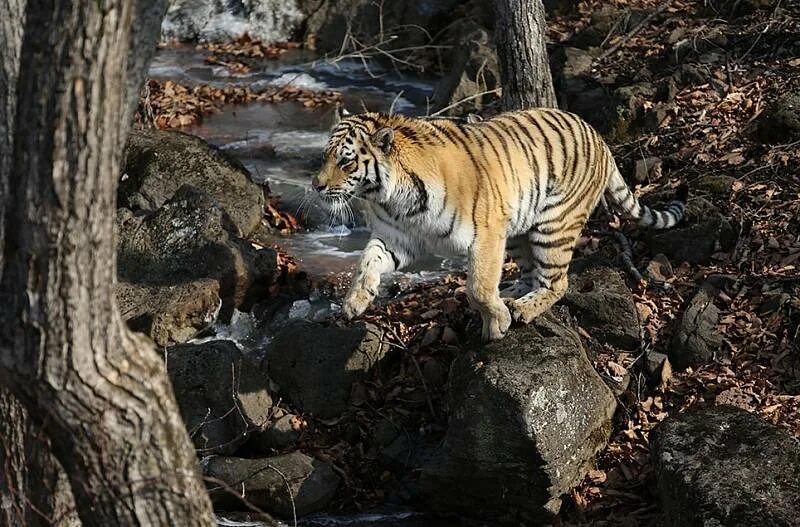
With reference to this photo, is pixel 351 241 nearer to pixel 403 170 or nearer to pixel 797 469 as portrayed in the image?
pixel 403 170

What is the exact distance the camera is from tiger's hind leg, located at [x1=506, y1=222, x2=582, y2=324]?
682cm

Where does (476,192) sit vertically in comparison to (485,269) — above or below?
above

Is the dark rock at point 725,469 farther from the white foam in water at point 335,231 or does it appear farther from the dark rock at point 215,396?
the white foam in water at point 335,231

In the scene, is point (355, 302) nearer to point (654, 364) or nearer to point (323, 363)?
point (323, 363)

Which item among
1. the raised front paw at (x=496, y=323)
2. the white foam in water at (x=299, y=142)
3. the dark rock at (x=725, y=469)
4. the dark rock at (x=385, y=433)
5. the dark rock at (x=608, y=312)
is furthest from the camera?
the white foam in water at (x=299, y=142)

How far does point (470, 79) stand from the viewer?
449 inches

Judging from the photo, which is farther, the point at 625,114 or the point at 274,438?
the point at 625,114

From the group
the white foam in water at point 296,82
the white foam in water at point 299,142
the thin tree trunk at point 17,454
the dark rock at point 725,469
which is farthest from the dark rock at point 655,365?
the white foam in water at point 296,82

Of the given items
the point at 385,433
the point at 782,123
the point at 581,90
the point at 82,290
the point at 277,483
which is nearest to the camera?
the point at 82,290

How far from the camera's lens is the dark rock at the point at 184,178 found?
9727mm

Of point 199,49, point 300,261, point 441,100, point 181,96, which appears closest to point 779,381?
point 300,261

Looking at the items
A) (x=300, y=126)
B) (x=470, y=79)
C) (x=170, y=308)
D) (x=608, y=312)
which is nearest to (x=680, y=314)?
(x=608, y=312)

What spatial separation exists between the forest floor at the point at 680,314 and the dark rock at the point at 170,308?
1.31 m

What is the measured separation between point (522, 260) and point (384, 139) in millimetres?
1682
